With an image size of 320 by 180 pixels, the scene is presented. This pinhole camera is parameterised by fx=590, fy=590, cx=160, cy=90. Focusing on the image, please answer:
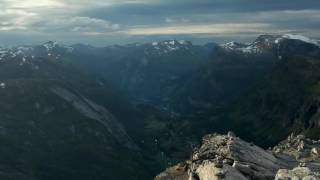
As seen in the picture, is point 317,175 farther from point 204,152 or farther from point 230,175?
point 204,152

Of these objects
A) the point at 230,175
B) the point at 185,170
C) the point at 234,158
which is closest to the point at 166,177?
the point at 185,170

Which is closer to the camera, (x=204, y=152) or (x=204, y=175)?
(x=204, y=175)

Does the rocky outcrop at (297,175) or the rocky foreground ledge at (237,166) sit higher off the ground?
the rocky outcrop at (297,175)

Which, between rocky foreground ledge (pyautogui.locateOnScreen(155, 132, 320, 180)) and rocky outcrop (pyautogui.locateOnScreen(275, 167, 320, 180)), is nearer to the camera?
rocky outcrop (pyautogui.locateOnScreen(275, 167, 320, 180))

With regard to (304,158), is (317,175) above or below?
above

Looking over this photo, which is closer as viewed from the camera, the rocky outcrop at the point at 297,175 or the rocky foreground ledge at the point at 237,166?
the rocky outcrop at the point at 297,175

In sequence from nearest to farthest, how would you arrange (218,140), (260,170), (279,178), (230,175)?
(279,178), (230,175), (260,170), (218,140)

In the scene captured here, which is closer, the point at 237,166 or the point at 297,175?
the point at 297,175

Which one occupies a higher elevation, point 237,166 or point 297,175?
point 297,175

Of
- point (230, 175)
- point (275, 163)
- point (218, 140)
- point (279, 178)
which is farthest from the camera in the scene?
point (218, 140)

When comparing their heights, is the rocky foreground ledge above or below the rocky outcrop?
below
